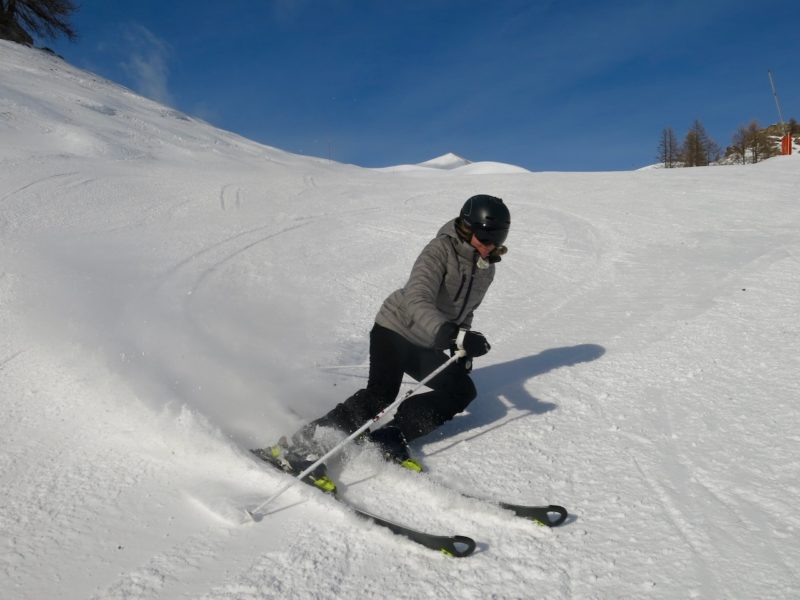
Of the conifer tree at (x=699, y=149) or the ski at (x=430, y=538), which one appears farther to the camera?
the conifer tree at (x=699, y=149)

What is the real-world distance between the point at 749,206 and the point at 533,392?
27.3 ft

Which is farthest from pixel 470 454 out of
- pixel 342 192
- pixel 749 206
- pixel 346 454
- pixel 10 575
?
pixel 342 192

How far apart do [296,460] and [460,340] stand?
116cm

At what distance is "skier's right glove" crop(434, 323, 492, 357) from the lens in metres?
3.07

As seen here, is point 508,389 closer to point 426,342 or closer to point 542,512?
point 426,342

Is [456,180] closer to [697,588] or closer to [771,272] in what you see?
[771,272]

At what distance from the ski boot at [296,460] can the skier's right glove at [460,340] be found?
96cm

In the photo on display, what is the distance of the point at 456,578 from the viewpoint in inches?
88.0

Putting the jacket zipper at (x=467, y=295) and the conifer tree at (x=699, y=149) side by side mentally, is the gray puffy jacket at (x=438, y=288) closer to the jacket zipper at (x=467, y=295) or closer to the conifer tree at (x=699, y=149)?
the jacket zipper at (x=467, y=295)

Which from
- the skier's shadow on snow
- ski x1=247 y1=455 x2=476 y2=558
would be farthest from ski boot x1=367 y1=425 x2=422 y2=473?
ski x1=247 y1=455 x2=476 y2=558

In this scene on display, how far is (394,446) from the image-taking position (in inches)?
126

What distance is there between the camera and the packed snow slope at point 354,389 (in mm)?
2309

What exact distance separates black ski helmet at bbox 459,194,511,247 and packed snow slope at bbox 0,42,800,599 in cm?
131

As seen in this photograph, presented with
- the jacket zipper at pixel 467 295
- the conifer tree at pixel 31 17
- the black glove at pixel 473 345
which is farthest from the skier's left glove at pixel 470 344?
the conifer tree at pixel 31 17
